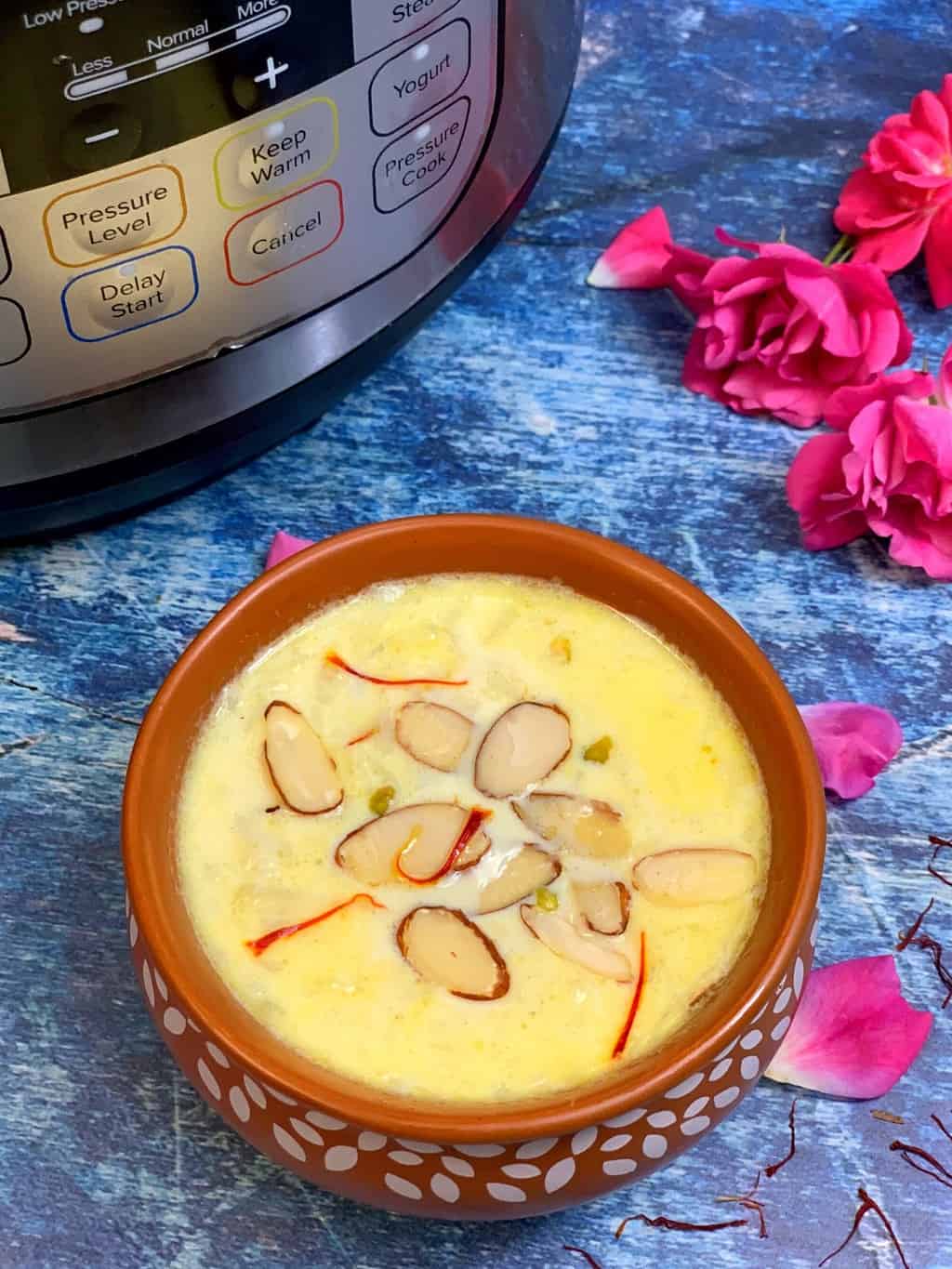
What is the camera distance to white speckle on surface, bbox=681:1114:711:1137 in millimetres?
470

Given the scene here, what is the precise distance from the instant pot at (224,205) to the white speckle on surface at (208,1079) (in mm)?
264

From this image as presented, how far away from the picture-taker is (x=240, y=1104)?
471 mm

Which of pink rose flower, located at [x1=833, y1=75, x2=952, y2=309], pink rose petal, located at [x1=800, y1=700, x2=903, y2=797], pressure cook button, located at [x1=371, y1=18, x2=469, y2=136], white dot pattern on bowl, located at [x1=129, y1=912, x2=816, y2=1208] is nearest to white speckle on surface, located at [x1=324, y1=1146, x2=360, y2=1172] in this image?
white dot pattern on bowl, located at [x1=129, y1=912, x2=816, y2=1208]

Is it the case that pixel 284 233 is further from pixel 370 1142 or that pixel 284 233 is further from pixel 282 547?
pixel 370 1142

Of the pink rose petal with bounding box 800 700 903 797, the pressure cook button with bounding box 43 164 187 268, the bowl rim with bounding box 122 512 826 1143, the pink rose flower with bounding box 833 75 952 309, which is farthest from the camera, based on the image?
the pink rose flower with bounding box 833 75 952 309

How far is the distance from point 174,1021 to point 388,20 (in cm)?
36

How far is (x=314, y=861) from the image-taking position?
1.71ft

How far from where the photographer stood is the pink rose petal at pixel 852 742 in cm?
63

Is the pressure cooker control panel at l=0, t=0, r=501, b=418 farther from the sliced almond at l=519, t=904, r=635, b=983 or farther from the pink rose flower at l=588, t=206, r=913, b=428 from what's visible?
the sliced almond at l=519, t=904, r=635, b=983

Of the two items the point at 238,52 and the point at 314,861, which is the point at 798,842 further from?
the point at 238,52

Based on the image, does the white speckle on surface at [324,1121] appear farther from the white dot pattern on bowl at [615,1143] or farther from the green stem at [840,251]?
the green stem at [840,251]

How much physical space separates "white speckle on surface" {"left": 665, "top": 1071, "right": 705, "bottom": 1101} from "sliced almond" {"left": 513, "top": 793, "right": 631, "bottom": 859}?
0.09 meters

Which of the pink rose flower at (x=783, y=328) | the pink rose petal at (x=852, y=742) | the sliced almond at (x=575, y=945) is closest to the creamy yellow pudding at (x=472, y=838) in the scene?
the sliced almond at (x=575, y=945)

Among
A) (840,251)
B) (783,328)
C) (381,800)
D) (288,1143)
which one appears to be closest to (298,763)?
(381,800)
